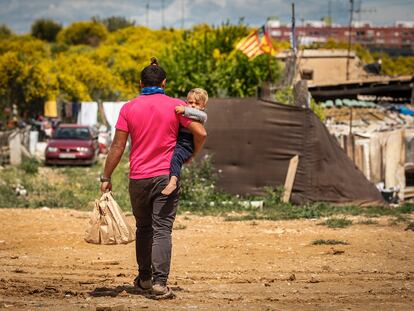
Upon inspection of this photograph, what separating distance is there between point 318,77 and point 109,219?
1666 inches

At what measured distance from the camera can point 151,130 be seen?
6.79 meters

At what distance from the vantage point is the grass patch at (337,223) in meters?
12.8

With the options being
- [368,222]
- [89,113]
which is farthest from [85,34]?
[368,222]

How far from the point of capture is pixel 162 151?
22.4 feet

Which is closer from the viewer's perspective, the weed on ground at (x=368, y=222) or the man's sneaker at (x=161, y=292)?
the man's sneaker at (x=161, y=292)

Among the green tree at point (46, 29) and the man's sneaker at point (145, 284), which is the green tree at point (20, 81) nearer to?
the man's sneaker at point (145, 284)

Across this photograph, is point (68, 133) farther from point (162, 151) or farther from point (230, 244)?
point (162, 151)

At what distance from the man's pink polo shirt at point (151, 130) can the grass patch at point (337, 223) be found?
6.49m

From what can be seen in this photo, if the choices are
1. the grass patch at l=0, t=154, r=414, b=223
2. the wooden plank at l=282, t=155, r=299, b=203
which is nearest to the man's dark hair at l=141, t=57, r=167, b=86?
the grass patch at l=0, t=154, r=414, b=223

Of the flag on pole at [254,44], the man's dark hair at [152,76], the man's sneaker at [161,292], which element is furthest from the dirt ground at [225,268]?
the flag on pole at [254,44]

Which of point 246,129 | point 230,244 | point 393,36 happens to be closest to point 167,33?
point 393,36

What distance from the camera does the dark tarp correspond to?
15727 mm

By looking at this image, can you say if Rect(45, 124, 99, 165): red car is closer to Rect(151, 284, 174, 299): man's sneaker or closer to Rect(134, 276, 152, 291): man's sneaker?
Rect(134, 276, 152, 291): man's sneaker

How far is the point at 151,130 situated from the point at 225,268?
2583 millimetres
